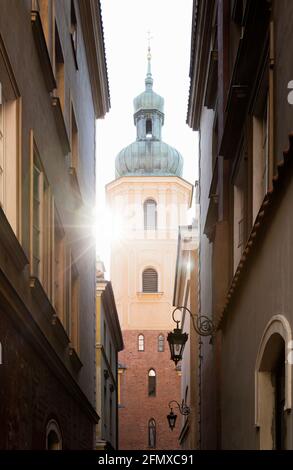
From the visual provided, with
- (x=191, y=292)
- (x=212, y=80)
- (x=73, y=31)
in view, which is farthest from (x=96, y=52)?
(x=191, y=292)

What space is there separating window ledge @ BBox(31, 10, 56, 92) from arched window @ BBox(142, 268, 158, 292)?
55531mm

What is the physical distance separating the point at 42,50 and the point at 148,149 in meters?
64.3

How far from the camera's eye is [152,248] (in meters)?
69.9

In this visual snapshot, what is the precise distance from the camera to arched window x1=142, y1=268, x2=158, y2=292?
226 feet

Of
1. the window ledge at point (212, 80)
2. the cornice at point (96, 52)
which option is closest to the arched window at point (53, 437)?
the window ledge at point (212, 80)

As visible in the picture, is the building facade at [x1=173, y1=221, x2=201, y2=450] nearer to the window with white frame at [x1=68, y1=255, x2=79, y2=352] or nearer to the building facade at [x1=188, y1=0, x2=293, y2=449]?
the window with white frame at [x1=68, y1=255, x2=79, y2=352]

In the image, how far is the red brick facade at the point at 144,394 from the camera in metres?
65.6

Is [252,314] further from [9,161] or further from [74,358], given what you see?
[74,358]

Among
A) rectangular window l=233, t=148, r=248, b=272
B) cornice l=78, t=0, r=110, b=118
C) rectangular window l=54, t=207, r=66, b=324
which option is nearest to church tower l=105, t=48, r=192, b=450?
cornice l=78, t=0, r=110, b=118

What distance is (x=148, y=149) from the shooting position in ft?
252

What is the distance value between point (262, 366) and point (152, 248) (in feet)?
199

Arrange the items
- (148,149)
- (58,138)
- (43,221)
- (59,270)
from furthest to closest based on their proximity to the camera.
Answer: (148,149) → (59,270) → (58,138) → (43,221)

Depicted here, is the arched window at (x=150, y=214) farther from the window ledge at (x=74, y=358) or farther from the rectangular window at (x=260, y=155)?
the rectangular window at (x=260, y=155)

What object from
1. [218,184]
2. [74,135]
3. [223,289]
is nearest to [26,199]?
[223,289]
